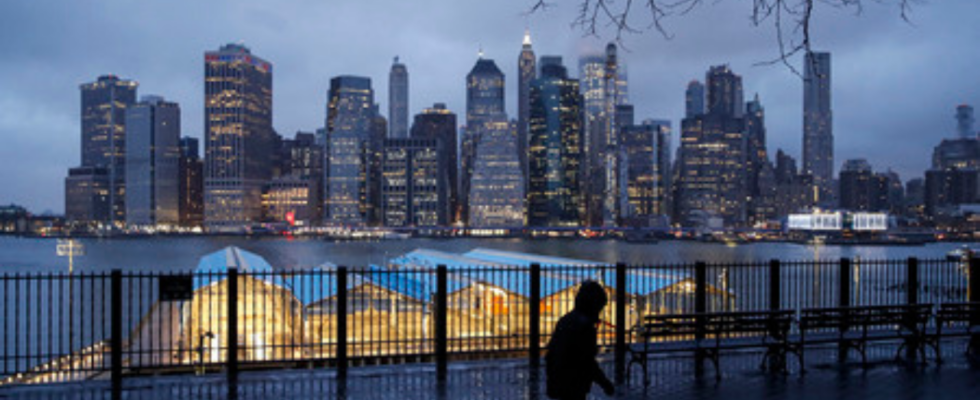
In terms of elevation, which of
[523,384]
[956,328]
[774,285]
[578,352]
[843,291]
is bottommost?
[523,384]

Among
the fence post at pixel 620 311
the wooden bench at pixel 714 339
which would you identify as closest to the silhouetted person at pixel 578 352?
the wooden bench at pixel 714 339

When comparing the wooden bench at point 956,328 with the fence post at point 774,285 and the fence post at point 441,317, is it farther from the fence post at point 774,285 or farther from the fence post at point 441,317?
the fence post at point 441,317

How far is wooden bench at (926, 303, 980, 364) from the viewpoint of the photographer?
13.9 m

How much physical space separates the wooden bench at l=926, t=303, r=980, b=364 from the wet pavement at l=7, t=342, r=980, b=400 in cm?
55

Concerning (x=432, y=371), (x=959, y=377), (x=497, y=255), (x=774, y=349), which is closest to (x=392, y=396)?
(x=432, y=371)

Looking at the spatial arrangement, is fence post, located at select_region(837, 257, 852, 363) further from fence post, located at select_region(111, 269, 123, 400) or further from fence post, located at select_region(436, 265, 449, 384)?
fence post, located at select_region(111, 269, 123, 400)

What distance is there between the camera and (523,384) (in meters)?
11.9

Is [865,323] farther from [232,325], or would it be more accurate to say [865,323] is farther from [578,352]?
[232,325]

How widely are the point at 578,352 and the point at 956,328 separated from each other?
10978 mm

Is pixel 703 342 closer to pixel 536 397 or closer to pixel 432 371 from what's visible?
pixel 536 397

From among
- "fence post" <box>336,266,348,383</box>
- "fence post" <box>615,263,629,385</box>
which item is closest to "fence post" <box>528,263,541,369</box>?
"fence post" <box>615,263,629,385</box>

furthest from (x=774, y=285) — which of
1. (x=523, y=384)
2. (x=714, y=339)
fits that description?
(x=523, y=384)

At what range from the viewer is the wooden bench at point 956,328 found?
1387 cm

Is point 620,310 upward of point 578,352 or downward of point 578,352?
downward
